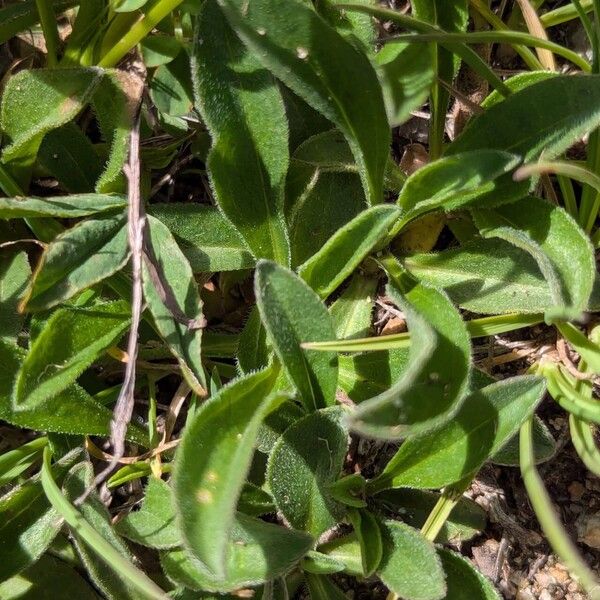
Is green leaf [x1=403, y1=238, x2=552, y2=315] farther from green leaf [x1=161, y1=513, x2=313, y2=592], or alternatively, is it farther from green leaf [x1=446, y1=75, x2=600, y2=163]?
green leaf [x1=161, y1=513, x2=313, y2=592]

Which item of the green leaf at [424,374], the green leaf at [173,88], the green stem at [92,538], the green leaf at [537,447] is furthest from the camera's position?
the green leaf at [173,88]

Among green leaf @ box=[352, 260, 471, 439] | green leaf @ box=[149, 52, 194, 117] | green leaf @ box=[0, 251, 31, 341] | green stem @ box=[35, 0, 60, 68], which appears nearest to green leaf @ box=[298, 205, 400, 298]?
green leaf @ box=[352, 260, 471, 439]

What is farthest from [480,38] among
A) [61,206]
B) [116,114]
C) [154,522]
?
[154,522]

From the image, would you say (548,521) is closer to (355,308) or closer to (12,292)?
(355,308)

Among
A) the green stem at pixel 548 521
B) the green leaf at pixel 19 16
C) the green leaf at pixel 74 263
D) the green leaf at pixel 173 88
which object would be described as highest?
the green leaf at pixel 19 16

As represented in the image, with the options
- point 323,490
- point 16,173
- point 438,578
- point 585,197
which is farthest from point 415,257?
point 16,173

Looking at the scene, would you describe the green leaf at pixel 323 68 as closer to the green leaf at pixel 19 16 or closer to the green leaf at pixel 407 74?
the green leaf at pixel 407 74

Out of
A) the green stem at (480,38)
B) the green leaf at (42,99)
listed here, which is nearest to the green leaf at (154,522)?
the green leaf at (42,99)
